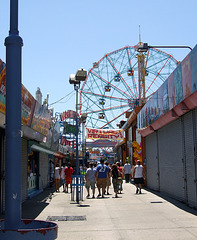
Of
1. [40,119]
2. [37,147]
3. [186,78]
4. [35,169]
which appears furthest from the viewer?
[35,169]

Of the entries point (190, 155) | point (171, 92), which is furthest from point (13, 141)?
point (171, 92)

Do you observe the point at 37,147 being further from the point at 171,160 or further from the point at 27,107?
the point at 171,160

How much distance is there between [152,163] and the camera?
20.3m

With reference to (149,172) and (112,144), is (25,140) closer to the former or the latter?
(149,172)

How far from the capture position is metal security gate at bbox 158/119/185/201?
44.8 feet

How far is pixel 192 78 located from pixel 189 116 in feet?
5.86

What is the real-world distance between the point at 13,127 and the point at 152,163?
16.5m

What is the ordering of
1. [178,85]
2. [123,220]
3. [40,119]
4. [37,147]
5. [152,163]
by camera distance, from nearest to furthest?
[123,220] → [178,85] → [40,119] → [37,147] → [152,163]

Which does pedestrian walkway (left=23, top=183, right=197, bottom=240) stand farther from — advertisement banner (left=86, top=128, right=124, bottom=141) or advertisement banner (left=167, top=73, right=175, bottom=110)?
advertisement banner (left=86, top=128, right=124, bottom=141)

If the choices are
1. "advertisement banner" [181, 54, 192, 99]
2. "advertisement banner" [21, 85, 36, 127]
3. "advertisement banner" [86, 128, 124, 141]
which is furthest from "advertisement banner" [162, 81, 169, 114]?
"advertisement banner" [86, 128, 124, 141]

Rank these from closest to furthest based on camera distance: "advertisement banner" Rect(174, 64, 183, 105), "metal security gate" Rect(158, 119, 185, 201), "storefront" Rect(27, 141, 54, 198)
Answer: "advertisement banner" Rect(174, 64, 183, 105) < "metal security gate" Rect(158, 119, 185, 201) < "storefront" Rect(27, 141, 54, 198)

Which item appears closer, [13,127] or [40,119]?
[13,127]

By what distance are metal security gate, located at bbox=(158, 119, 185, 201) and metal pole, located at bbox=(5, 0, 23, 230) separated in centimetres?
962

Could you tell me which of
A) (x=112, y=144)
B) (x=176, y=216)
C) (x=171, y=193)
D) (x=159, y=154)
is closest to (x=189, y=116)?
(x=176, y=216)
